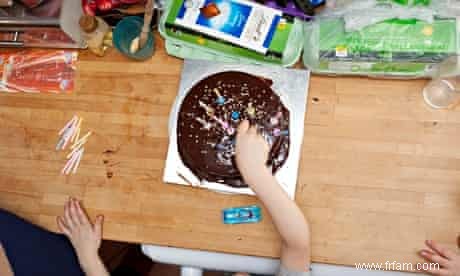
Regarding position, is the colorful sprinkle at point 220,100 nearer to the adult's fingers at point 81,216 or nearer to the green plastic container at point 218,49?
the green plastic container at point 218,49

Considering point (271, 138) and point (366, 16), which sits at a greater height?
point (366, 16)

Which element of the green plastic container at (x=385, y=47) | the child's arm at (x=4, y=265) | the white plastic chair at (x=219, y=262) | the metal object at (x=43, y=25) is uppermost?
the green plastic container at (x=385, y=47)

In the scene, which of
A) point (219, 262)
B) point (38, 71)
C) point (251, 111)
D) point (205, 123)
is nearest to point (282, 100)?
point (251, 111)

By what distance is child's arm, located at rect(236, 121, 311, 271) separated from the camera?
2.69ft

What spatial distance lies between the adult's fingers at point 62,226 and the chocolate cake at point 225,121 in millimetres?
312

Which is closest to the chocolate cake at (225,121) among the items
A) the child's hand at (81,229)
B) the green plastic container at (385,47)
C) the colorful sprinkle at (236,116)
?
the colorful sprinkle at (236,116)

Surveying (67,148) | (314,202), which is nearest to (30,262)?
(67,148)

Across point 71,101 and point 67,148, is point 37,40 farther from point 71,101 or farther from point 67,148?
point 67,148

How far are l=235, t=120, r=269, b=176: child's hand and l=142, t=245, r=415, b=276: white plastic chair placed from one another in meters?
0.21

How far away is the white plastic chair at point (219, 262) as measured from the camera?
89 cm

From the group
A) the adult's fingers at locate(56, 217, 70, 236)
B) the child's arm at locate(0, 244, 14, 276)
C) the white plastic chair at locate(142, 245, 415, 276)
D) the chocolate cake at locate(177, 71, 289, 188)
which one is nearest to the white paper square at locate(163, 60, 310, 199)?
the chocolate cake at locate(177, 71, 289, 188)

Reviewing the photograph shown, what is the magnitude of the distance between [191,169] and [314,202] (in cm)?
28

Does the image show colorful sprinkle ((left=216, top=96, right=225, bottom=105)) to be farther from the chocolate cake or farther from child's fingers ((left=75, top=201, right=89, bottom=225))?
child's fingers ((left=75, top=201, right=89, bottom=225))

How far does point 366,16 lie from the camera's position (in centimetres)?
85
